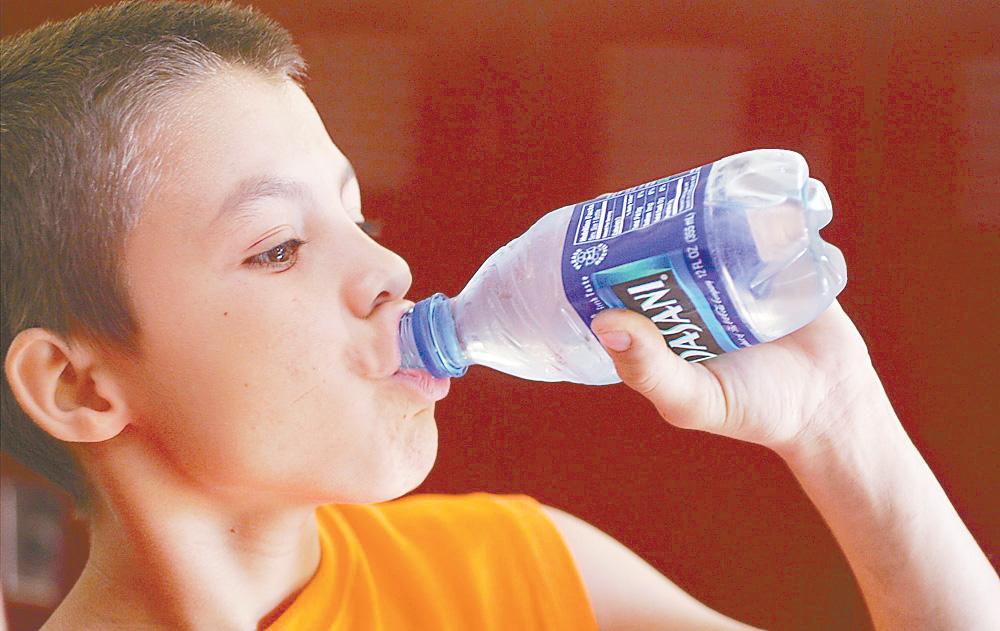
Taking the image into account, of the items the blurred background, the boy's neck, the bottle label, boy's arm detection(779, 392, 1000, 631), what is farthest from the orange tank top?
the bottle label

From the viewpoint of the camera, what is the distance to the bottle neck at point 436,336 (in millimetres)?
806

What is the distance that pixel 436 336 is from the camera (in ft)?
2.66

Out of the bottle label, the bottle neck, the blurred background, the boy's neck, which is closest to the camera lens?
the bottle label

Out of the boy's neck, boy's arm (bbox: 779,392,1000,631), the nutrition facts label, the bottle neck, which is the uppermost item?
the nutrition facts label

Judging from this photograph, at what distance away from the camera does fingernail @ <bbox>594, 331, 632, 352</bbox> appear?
26.7 inches

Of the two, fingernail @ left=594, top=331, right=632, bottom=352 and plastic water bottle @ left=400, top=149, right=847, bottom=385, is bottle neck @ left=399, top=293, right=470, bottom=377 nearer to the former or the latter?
plastic water bottle @ left=400, top=149, right=847, bottom=385

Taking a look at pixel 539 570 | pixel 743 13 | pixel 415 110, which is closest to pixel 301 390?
pixel 539 570

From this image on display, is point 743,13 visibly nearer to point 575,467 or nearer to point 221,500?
point 575,467

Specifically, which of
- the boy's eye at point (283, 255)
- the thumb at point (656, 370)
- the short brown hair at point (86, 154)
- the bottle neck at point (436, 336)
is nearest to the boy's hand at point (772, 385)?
the thumb at point (656, 370)

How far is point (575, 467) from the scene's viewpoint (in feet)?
4.09

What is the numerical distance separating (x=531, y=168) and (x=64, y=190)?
0.51 metres

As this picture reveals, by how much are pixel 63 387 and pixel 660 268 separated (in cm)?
51

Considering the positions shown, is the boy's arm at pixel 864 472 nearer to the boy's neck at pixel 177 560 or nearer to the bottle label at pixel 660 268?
the bottle label at pixel 660 268

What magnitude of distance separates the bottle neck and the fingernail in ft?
0.53
